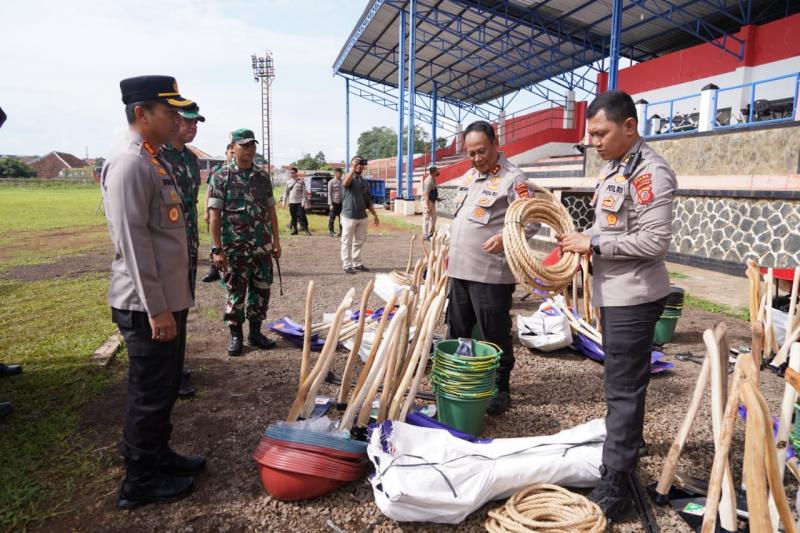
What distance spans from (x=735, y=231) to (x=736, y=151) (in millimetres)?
1705

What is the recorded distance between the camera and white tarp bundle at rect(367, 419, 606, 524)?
7.35 feet

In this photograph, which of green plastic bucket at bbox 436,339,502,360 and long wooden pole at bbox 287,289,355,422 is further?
green plastic bucket at bbox 436,339,502,360

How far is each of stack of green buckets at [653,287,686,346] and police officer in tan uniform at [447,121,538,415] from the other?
220 centimetres

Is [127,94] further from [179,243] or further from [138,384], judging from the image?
[138,384]

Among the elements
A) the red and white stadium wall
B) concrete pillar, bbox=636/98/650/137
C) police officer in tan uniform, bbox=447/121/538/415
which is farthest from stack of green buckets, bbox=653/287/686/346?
the red and white stadium wall

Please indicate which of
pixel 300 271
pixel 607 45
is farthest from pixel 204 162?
pixel 300 271

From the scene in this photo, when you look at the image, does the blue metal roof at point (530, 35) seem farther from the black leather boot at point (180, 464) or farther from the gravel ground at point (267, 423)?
the black leather boot at point (180, 464)

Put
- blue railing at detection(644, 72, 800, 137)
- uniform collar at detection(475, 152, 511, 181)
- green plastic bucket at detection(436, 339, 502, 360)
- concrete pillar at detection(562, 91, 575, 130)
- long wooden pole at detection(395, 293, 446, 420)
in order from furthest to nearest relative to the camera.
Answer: concrete pillar at detection(562, 91, 575, 130) → blue railing at detection(644, 72, 800, 137) → uniform collar at detection(475, 152, 511, 181) → green plastic bucket at detection(436, 339, 502, 360) → long wooden pole at detection(395, 293, 446, 420)

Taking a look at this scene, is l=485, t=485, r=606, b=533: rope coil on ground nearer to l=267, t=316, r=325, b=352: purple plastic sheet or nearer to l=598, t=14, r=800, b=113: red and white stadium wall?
l=267, t=316, r=325, b=352: purple plastic sheet

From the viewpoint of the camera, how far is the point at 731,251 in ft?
27.5

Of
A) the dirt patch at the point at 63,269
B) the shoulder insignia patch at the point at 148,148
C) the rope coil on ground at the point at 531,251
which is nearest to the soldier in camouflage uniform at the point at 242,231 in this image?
the shoulder insignia patch at the point at 148,148

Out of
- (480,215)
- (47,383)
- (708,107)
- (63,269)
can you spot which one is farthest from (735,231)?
(63,269)

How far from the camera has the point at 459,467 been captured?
234 centimetres

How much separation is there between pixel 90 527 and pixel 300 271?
256 inches
